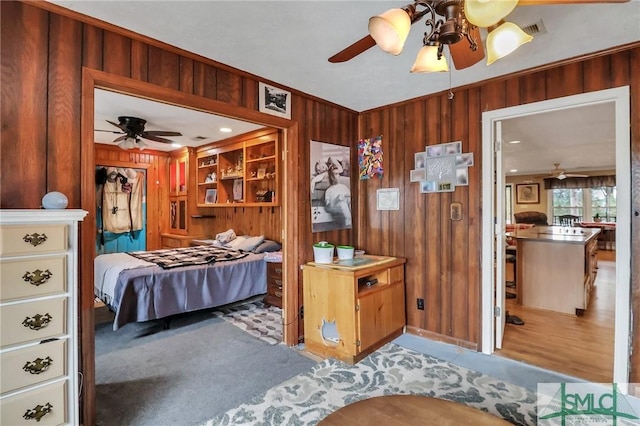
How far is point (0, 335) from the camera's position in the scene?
1.37m

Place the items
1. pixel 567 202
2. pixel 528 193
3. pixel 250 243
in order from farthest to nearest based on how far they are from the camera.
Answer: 1. pixel 528 193
2. pixel 567 202
3. pixel 250 243

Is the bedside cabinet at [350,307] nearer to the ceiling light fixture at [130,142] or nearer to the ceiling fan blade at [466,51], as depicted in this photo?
the ceiling fan blade at [466,51]

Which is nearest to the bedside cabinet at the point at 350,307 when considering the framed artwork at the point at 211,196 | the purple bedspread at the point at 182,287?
the purple bedspread at the point at 182,287

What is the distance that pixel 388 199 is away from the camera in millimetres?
3514

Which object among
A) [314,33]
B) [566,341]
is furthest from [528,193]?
[314,33]

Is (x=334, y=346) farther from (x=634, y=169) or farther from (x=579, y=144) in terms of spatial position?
(x=579, y=144)

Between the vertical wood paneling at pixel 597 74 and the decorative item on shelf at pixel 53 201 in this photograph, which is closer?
the decorative item on shelf at pixel 53 201

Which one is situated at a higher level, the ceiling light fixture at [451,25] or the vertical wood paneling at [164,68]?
the vertical wood paneling at [164,68]

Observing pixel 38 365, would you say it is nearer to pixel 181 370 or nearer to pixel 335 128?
pixel 181 370

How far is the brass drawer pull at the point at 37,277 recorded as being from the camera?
4.74ft

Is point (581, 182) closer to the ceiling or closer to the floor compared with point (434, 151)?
closer to the ceiling

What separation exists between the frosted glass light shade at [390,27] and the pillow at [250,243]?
12.3 ft

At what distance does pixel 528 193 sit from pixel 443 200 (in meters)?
9.51

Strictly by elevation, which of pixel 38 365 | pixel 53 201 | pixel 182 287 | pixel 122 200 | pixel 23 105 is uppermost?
pixel 23 105
